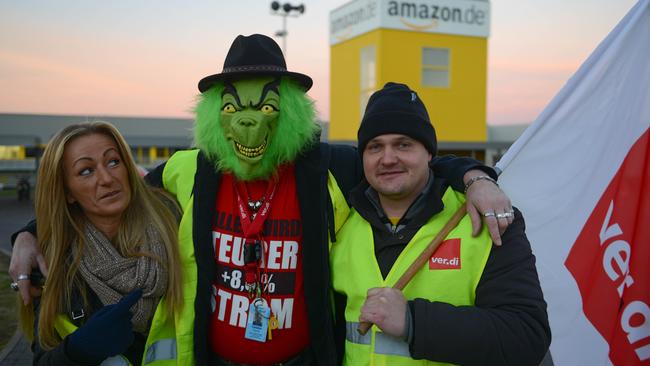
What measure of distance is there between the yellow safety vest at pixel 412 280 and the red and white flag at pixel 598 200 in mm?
867

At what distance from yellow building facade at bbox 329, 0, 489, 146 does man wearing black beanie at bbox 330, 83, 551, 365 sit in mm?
12139

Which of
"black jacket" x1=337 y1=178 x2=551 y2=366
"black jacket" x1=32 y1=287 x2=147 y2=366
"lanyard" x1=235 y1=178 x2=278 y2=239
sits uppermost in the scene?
"lanyard" x1=235 y1=178 x2=278 y2=239

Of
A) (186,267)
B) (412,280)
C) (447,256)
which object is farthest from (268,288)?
(447,256)

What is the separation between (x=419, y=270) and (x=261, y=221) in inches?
29.0

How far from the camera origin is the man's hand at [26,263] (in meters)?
2.21

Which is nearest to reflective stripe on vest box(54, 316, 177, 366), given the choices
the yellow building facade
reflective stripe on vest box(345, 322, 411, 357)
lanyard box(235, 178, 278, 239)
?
lanyard box(235, 178, 278, 239)

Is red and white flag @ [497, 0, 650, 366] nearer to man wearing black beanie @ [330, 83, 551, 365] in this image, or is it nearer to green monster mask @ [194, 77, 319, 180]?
man wearing black beanie @ [330, 83, 551, 365]

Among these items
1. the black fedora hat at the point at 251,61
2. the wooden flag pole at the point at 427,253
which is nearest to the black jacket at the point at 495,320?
the wooden flag pole at the point at 427,253

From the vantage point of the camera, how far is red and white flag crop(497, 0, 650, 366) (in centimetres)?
259

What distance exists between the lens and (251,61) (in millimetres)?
2320

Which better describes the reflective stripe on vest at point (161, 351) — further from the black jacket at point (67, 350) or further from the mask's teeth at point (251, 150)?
the mask's teeth at point (251, 150)

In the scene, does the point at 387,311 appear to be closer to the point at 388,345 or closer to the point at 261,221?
the point at 388,345

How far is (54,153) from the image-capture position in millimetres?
2205

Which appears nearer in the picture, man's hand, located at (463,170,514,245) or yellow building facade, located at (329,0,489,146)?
man's hand, located at (463,170,514,245)
